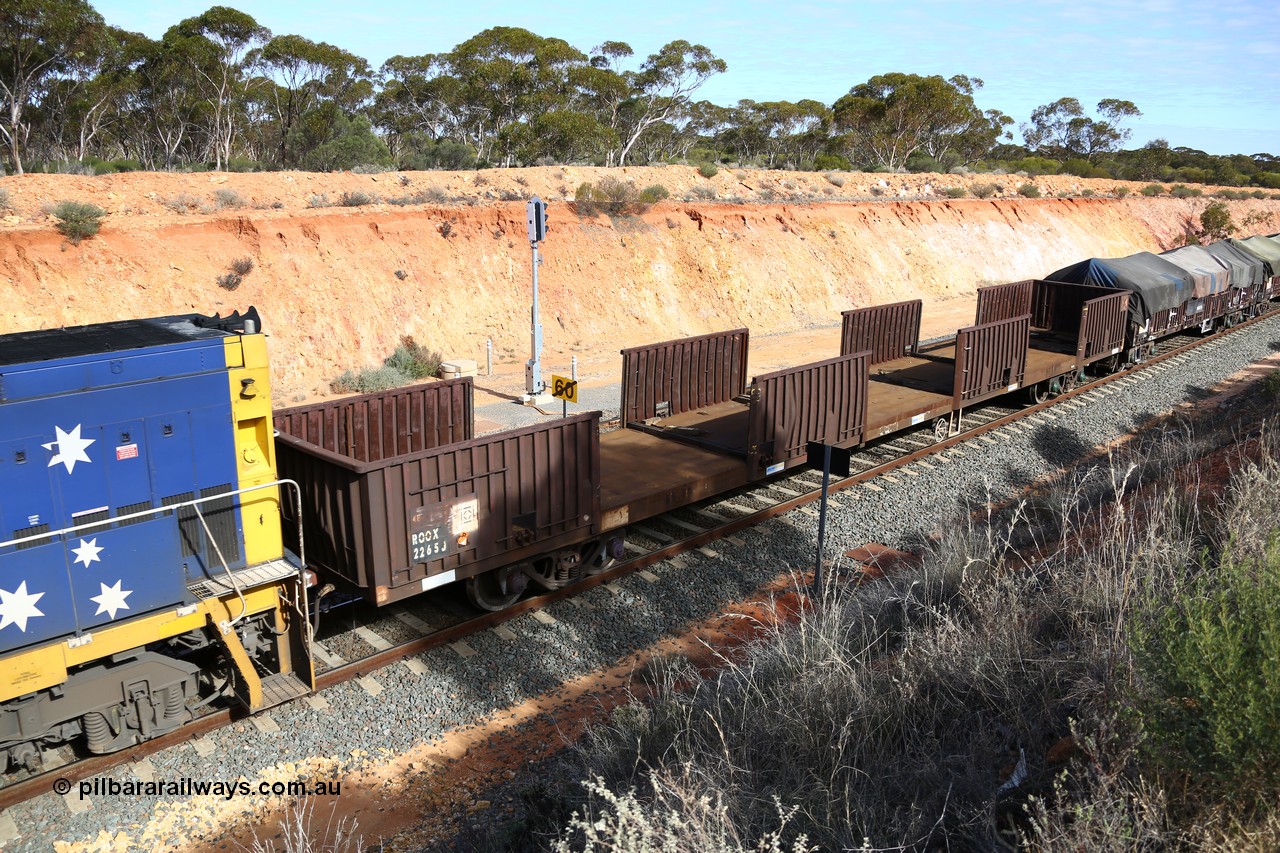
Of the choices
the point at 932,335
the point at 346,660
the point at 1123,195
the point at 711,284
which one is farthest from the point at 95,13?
the point at 1123,195

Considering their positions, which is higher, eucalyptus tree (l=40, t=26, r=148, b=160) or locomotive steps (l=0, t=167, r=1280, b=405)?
eucalyptus tree (l=40, t=26, r=148, b=160)

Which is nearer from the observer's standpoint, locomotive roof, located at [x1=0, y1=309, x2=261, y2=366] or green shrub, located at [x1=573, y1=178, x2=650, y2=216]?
locomotive roof, located at [x1=0, y1=309, x2=261, y2=366]

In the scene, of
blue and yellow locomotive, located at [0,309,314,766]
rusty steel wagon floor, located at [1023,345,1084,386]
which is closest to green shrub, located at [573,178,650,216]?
rusty steel wagon floor, located at [1023,345,1084,386]

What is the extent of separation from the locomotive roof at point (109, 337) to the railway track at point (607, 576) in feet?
10.9

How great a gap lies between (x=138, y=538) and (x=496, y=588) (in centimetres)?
384

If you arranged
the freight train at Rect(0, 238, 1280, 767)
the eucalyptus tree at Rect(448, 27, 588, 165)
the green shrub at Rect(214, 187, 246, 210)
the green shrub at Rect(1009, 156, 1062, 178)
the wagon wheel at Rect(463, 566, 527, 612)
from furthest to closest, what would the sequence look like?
the green shrub at Rect(1009, 156, 1062, 178) → the eucalyptus tree at Rect(448, 27, 588, 165) → the green shrub at Rect(214, 187, 246, 210) → the wagon wheel at Rect(463, 566, 527, 612) → the freight train at Rect(0, 238, 1280, 767)

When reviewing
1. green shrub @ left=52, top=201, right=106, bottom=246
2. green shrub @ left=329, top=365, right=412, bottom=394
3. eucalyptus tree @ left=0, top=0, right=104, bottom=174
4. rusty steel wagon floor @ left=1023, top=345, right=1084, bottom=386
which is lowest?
green shrub @ left=329, top=365, right=412, bottom=394

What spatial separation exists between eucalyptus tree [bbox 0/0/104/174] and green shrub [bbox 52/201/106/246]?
40.0ft

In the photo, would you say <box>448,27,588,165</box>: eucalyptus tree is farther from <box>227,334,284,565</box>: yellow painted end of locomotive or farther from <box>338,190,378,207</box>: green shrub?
<box>227,334,284,565</box>: yellow painted end of locomotive

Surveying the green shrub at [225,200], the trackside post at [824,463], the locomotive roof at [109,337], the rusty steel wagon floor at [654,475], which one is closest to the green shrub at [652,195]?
the green shrub at [225,200]

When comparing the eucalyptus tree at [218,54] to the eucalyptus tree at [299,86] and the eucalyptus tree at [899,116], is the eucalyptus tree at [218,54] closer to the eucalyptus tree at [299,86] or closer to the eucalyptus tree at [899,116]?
the eucalyptus tree at [299,86]

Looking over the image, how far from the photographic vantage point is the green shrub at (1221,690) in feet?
13.9

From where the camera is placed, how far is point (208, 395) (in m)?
7.72

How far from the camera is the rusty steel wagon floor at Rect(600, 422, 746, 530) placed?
35.0 feet
